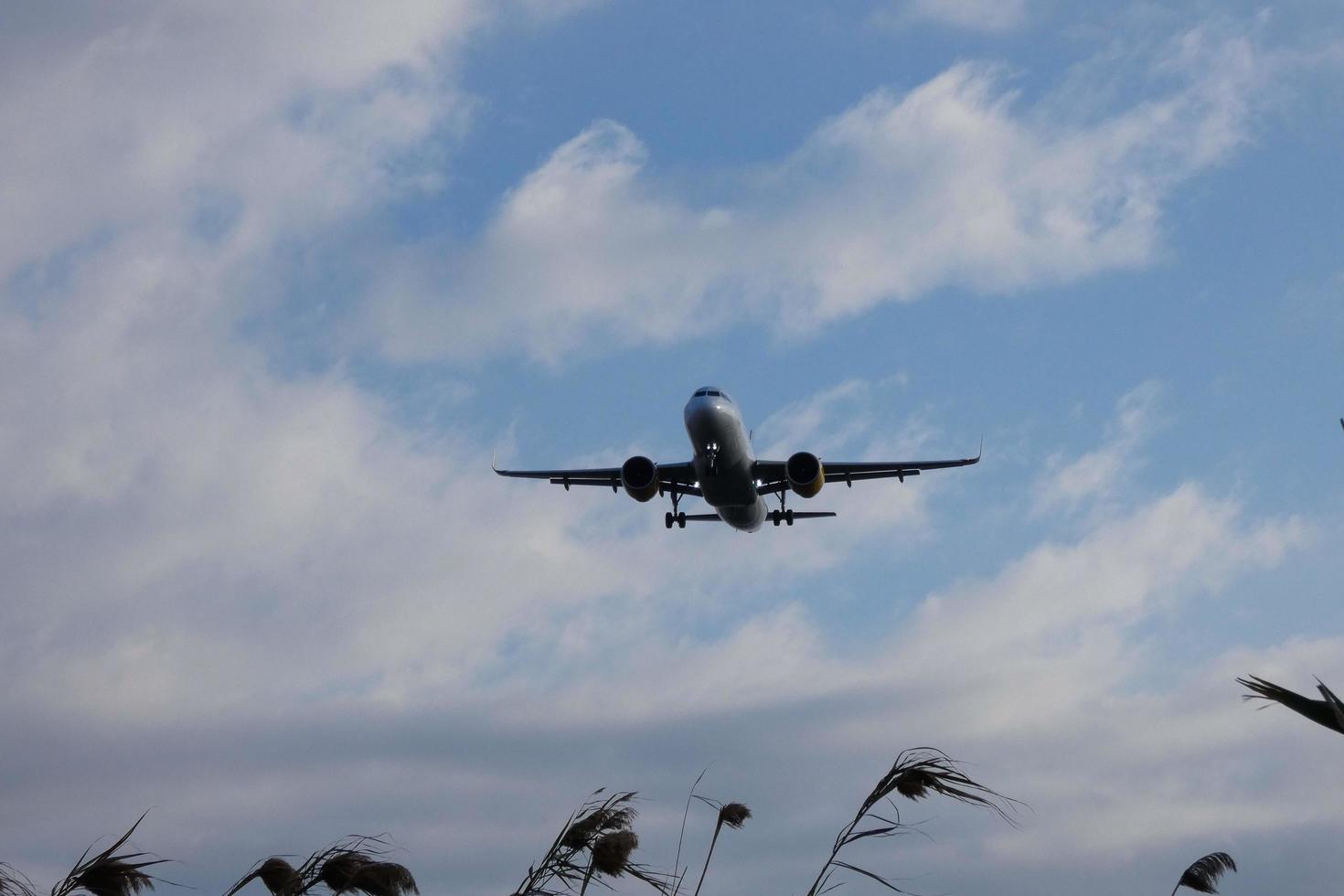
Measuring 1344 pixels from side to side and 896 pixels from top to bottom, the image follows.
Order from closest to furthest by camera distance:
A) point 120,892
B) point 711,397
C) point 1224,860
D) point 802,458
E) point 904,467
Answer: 1. point 120,892
2. point 1224,860
3. point 711,397
4. point 802,458
5. point 904,467

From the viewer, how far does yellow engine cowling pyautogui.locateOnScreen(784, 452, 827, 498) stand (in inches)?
1999

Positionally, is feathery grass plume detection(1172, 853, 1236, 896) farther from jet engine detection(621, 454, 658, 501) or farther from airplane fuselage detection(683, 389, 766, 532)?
jet engine detection(621, 454, 658, 501)

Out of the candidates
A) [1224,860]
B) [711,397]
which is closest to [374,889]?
[1224,860]

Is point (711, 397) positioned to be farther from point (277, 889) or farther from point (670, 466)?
point (277, 889)

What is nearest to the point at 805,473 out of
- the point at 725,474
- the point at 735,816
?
the point at 725,474

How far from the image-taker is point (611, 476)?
54969 mm

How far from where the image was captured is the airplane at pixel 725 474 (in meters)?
45.9

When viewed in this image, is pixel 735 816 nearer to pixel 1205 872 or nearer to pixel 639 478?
pixel 1205 872

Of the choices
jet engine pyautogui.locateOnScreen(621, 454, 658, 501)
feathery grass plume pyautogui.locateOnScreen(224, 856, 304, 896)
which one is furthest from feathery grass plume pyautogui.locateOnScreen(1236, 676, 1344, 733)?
jet engine pyautogui.locateOnScreen(621, 454, 658, 501)

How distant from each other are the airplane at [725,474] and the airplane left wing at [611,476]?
3cm

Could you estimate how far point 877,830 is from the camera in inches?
302

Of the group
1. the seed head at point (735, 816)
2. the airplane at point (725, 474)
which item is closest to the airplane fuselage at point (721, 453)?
the airplane at point (725, 474)

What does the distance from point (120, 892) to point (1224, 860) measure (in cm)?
533

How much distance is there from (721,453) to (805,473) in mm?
5451
